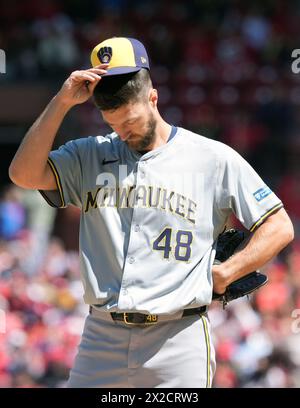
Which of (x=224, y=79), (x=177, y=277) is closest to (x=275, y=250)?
(x=177, y=277)

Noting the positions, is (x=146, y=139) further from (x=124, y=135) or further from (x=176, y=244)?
(x=176, y=244)

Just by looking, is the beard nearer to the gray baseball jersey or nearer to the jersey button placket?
the gray baseball jersey

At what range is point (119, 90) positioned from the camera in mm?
3318

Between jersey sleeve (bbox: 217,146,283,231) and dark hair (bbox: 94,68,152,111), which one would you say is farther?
jersey sleeve (bbox: 217,146,283,231)

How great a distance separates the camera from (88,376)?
3432 mm

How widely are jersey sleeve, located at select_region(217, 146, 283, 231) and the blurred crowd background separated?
3261mm

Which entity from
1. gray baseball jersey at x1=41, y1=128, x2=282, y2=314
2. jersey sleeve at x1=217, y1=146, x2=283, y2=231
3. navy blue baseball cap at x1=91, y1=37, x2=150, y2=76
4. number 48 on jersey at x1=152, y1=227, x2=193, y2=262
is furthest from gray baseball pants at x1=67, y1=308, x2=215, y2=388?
navy blue baseball cap at x1=91, y1=37, x2=150, y2=76

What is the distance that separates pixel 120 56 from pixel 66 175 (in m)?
0.51

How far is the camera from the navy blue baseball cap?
3.34 meters

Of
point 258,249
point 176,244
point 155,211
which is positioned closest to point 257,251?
point 258,249

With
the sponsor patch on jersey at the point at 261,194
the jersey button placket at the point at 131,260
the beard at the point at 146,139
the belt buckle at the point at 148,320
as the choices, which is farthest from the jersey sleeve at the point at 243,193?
the belt buckle at the point at 148,320

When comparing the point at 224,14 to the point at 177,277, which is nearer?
the point at 177,277

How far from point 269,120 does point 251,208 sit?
8.19m

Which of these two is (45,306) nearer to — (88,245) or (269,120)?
(269,120)
